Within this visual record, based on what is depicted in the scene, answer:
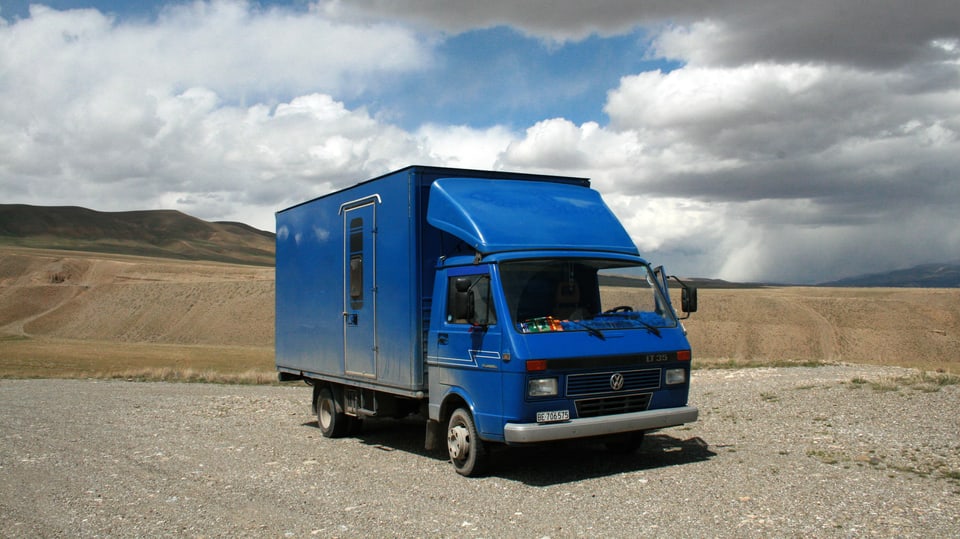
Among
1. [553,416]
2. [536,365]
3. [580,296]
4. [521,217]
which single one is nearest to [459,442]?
[553,416]

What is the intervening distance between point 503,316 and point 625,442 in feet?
8.85

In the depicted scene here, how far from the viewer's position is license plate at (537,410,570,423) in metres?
8.52

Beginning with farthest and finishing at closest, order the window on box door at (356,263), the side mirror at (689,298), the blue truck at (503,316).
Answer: the window on box door at (356,263) < the side mirror at (689,298) < the blue truck at (503,316)

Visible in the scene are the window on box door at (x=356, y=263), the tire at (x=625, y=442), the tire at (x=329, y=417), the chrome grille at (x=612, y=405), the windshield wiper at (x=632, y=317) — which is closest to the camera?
the chrome grille at (x=612, y=405)

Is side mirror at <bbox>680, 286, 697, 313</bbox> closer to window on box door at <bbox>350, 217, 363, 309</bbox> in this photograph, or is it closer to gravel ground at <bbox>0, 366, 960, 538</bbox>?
gravel ground at <bbox>0, 366, 960, 538</bbox>

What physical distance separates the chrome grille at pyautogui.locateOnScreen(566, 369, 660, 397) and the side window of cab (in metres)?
→ 1.08

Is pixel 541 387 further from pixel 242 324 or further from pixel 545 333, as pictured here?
pixel 242 324

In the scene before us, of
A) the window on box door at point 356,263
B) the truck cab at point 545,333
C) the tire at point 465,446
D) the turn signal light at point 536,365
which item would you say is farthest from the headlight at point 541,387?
the window on box door at point 356,263

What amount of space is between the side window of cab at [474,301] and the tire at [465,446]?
44.1 inches

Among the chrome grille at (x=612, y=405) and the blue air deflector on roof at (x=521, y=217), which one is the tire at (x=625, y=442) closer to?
the chrome grille at (x=612, y=405)

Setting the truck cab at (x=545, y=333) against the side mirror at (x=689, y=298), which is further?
the side mirror at (x=689, y=298)

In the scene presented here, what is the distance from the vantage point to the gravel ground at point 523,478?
7.12 metres

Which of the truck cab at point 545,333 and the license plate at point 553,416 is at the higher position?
the truck cab at point 545,333

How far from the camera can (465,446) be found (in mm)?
9211
